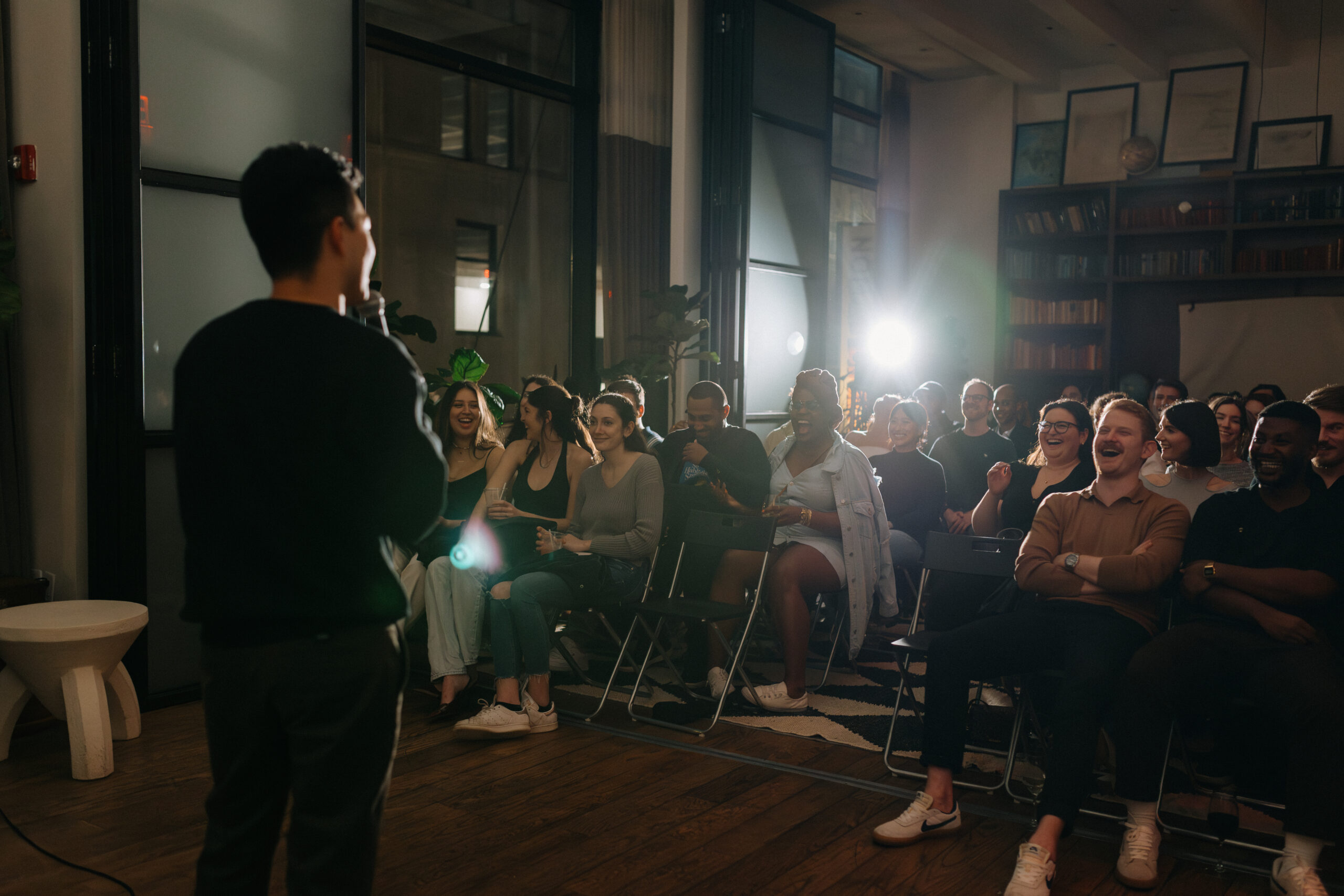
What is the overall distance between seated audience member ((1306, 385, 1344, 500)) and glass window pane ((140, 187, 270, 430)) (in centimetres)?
364

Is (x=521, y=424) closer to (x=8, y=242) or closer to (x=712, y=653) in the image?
(x=712, y=653)

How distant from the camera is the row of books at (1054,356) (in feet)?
27.7

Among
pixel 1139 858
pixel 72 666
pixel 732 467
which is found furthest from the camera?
pixel 732 467

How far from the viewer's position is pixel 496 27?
6.10m

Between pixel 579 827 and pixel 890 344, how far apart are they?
22.9 ft

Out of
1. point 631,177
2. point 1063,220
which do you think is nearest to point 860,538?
point 631,177

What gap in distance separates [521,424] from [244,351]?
3161mm

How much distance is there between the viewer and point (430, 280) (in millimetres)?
5918

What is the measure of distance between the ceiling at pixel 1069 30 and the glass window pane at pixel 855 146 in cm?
61

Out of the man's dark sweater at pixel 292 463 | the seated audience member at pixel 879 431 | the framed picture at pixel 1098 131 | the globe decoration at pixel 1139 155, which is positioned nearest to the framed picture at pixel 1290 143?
the globe decoration at pixel 1139 155

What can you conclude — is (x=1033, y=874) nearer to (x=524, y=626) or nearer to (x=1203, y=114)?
(x=524, y=626)

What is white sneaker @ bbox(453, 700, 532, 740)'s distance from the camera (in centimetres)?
354

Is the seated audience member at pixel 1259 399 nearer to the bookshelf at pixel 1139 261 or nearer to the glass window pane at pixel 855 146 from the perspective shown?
the bookshelf at pixel 1139 261

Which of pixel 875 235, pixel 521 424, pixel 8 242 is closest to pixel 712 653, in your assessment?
pixel 521 424
